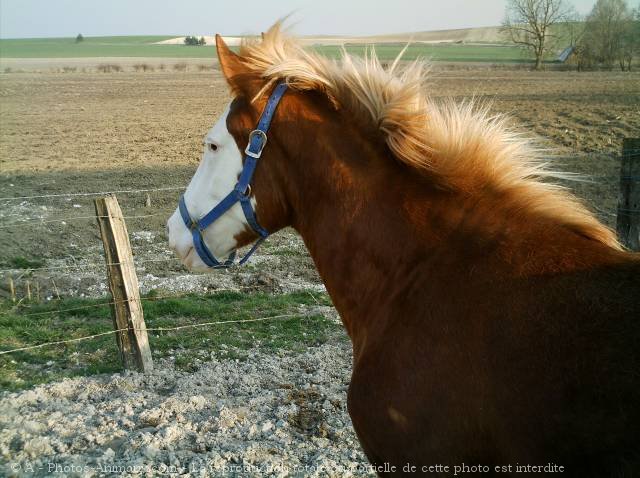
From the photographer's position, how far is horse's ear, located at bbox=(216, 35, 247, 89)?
2461 mm

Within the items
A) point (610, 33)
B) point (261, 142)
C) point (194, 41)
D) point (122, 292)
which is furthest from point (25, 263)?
point (194, 41)

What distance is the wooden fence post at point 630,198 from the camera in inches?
204

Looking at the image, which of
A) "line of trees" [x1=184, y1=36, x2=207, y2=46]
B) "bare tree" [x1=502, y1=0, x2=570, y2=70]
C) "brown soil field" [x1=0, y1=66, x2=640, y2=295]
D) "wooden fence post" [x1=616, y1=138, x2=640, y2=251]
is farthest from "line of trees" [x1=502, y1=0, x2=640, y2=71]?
"line of trees" [x1=184, y1=36, x2=207, y2=46]

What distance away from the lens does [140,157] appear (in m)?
14.2

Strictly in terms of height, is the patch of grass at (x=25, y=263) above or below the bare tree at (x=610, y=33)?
below

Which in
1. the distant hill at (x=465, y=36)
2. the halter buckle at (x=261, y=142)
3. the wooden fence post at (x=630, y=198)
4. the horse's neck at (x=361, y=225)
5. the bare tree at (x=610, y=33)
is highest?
the distant hill at (x=465, y=36)

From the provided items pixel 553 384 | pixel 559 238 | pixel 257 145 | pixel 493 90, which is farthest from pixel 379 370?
pixel 493 90

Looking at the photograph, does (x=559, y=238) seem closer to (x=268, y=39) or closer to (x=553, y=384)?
(x=553, y=384)

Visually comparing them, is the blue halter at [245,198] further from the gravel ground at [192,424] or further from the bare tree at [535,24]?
the bare tree at [535,24]

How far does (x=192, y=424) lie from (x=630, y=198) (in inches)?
181

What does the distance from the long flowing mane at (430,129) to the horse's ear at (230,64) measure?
5 centimetres

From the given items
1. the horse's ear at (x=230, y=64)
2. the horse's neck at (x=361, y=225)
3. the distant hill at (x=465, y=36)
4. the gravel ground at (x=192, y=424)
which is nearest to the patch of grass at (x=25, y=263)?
the gravel ground at (x=192, y=424)

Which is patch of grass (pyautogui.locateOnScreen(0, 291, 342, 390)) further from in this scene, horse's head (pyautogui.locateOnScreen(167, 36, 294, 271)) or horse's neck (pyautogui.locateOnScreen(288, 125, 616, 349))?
horse's neck (pyautogui.locateOnScreen(288, 125, 616, 349))

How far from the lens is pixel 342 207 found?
232cm
